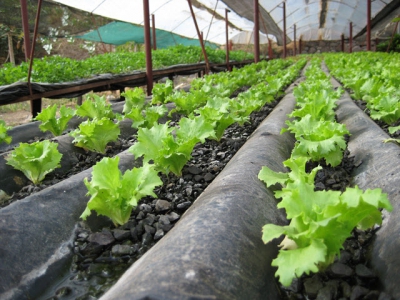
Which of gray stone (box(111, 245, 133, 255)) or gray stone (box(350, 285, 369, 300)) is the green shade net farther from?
gray stone (box(350, 285, 369, 300))

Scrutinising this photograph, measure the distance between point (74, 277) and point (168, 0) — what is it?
13959 millimetres

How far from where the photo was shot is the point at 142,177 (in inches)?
80.6

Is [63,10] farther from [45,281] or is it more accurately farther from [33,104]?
[45,281]

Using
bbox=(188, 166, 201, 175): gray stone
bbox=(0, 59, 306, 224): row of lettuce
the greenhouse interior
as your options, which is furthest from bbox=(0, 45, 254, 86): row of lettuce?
bbox=(188, 166, 201, 175): gray stone

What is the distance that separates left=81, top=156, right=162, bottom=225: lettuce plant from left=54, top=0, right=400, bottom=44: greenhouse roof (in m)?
7.84

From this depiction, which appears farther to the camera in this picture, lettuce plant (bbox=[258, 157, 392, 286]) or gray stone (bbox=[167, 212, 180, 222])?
gray stone (bbox=[167, 212, 180, 222])

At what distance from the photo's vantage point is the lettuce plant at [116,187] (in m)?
1.93

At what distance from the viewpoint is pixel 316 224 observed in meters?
1.25

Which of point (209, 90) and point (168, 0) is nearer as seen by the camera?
point (209, 90)

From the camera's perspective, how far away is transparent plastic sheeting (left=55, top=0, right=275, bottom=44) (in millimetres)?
11820

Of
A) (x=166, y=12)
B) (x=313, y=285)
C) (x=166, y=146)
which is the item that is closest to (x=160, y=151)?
(x=166, y=146)

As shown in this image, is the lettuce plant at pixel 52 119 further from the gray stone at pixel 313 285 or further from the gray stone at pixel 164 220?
the gray stone at pixel 313 285

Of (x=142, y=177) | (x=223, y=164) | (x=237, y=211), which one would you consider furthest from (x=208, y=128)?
(x=237, y=211)

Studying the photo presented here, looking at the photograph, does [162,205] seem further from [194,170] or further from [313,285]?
[313,285]
